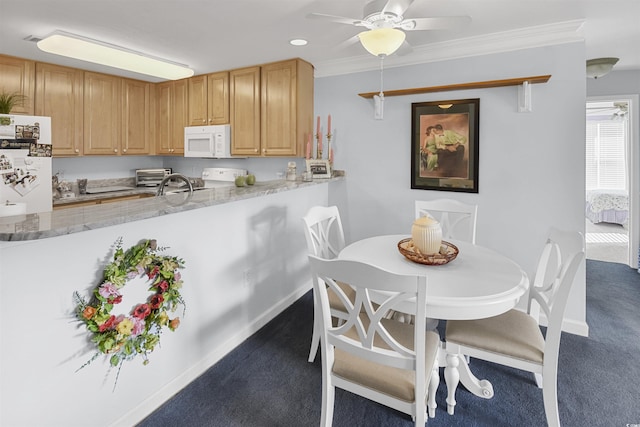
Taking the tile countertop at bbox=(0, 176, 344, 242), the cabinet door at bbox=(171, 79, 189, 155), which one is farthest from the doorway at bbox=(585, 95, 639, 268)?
the cabinet door at bbox=(171, 79, 189, 155)

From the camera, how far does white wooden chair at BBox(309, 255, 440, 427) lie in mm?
1236

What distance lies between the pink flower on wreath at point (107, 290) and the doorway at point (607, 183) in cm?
547

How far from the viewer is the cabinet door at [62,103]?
3.50 metres

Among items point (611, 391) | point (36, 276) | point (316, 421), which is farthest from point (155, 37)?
point (611, 391)

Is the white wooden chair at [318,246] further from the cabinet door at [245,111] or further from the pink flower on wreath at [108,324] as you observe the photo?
the cabinet door at [245,111]

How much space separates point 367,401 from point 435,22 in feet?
6.81

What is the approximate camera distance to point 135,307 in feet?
5.34

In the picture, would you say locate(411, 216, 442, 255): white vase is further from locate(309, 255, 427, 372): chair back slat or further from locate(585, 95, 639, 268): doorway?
locate(585, 95, 639, 268): doorway

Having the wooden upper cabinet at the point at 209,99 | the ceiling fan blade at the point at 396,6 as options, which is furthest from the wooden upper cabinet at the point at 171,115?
the ceiling fan blade at the point at 396,6

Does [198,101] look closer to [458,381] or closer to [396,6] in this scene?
[396,6]

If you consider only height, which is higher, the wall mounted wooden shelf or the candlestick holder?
the wall mounted wooden shelf

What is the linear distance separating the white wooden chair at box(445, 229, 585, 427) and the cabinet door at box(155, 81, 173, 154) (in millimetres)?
4116

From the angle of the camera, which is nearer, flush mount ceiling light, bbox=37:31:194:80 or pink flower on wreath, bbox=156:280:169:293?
pink flower on wreath, bbox=156:280:169:293

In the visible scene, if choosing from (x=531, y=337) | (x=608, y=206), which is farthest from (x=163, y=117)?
(x=608, y=206)
